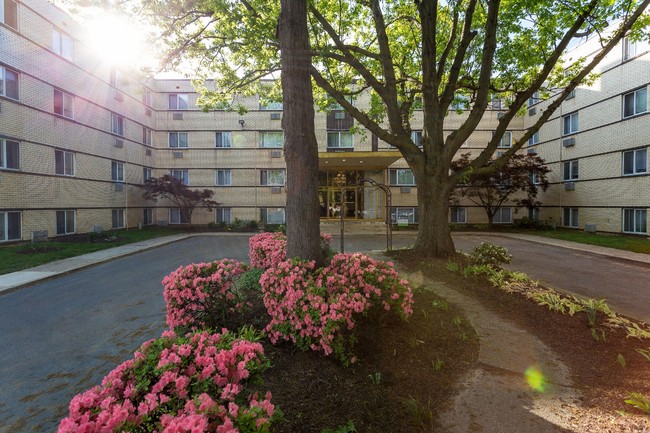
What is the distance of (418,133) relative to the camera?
1065 inches

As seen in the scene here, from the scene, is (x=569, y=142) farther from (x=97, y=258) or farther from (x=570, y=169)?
(x=97, y=258)

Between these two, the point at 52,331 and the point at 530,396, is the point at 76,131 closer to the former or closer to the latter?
the point at 52,331

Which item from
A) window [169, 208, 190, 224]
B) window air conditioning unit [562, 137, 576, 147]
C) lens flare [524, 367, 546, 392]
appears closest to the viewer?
lens flare [524, 367, 546, 392]

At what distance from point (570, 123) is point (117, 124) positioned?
97.8 feet

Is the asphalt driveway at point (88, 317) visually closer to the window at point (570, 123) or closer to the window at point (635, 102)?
the window at point (635, 102)

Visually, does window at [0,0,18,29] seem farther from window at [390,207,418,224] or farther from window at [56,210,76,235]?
window at [390,207,418,224]

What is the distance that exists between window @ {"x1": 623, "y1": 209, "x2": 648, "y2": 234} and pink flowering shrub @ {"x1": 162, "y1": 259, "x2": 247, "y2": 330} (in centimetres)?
2079

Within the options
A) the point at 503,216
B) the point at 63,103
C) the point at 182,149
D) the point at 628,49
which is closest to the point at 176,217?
the point at 182,149

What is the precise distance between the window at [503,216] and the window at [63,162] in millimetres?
28392

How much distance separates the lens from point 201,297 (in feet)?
13.2

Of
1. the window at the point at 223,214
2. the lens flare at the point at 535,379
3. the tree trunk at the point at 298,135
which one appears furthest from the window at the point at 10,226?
the lens flare at the point at 535,379

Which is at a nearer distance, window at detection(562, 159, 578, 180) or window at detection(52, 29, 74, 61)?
window at detection(52, 29, 74, 61)

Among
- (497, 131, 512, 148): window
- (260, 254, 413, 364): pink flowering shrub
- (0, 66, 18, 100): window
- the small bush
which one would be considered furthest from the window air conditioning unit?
(0, 66, 18, 100): window

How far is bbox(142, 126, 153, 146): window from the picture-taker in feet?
85.4
